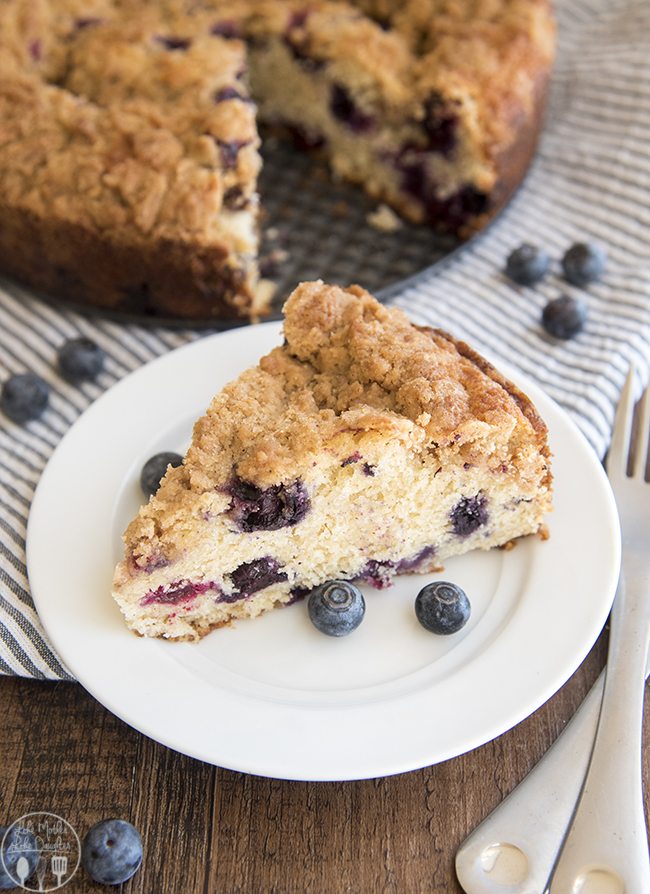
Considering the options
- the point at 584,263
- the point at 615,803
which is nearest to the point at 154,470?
the point at 615,803

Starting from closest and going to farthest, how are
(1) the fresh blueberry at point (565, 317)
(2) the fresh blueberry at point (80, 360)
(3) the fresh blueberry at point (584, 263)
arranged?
Answer: (2) the fresh blueberry at point (80, 360) < (1) the fresh blueberry at point (565, 317) < (3) the fresh blueberry at point (584, 263)

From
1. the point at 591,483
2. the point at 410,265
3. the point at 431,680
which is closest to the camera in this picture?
the point at 431,680

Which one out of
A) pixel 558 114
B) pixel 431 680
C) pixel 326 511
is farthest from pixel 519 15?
→ pixel 431 680

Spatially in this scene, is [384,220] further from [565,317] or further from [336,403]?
[336,403]

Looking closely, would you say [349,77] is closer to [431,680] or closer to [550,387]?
[550,387]

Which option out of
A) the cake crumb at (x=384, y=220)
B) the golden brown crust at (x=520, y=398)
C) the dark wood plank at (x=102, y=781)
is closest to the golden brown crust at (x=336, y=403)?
the golden brown crust at (x=520, y=398)

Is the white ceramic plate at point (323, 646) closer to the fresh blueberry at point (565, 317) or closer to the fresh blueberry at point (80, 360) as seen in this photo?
the fresh blueberry at point (80, 360)

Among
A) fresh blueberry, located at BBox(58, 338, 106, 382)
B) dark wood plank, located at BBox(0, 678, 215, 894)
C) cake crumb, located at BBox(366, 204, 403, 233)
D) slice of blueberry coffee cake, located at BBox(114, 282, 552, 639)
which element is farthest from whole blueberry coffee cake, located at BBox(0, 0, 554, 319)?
dark wood plank, located at BBox(0, 678, 215, 894)
